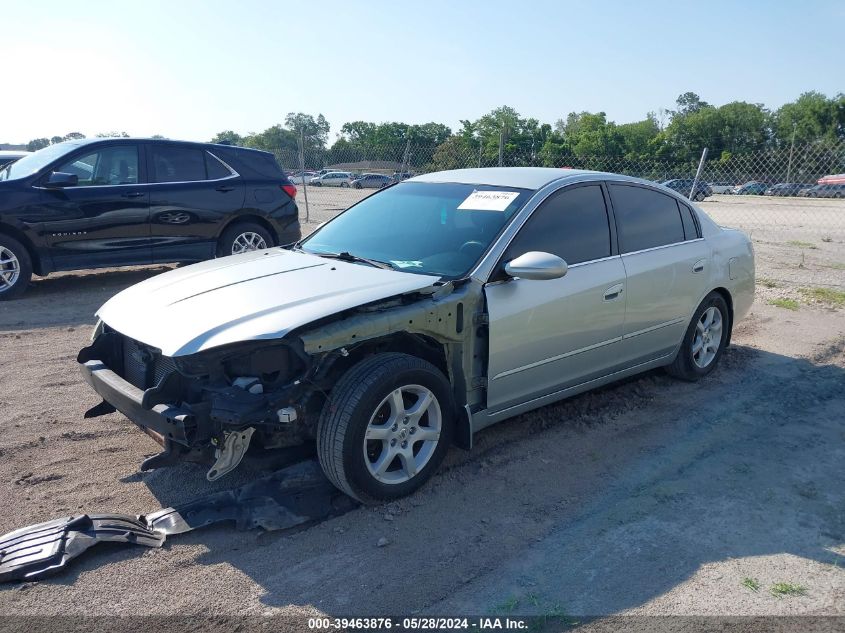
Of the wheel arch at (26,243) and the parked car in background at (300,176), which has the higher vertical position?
the parked car in background at (300,176)

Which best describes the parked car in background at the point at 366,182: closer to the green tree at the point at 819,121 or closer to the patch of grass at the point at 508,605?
the patch of grass at the point at 508,605

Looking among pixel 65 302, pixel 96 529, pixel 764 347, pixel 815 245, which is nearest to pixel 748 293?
pixel 764 347

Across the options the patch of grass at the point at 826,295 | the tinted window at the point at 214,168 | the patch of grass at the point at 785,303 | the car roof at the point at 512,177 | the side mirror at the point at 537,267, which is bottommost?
the patch of grass at the point at 785,303

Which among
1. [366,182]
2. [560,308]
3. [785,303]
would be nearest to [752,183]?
[366,182]

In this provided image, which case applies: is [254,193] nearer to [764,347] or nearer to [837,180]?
[764,347]

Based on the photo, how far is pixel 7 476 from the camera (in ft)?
13.0

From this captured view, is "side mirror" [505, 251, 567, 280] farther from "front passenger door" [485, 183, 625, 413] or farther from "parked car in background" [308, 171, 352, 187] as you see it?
"parked car in background" [308, 171, 352, 187]

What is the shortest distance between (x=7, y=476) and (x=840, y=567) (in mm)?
4259

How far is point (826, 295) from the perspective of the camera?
8.89 m

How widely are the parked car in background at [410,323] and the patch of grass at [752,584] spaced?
59.4 inches

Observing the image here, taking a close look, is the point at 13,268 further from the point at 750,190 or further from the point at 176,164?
the point at 750,190

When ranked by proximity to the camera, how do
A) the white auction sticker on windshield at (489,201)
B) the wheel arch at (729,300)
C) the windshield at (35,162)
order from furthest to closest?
the windshield at (35,162)
the wheel arch at (729,300)
the white auction sticker on windshield at (489,201)

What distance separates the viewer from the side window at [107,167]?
829 cm

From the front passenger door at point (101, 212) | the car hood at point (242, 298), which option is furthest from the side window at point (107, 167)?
the car hood at point (242, 298)
